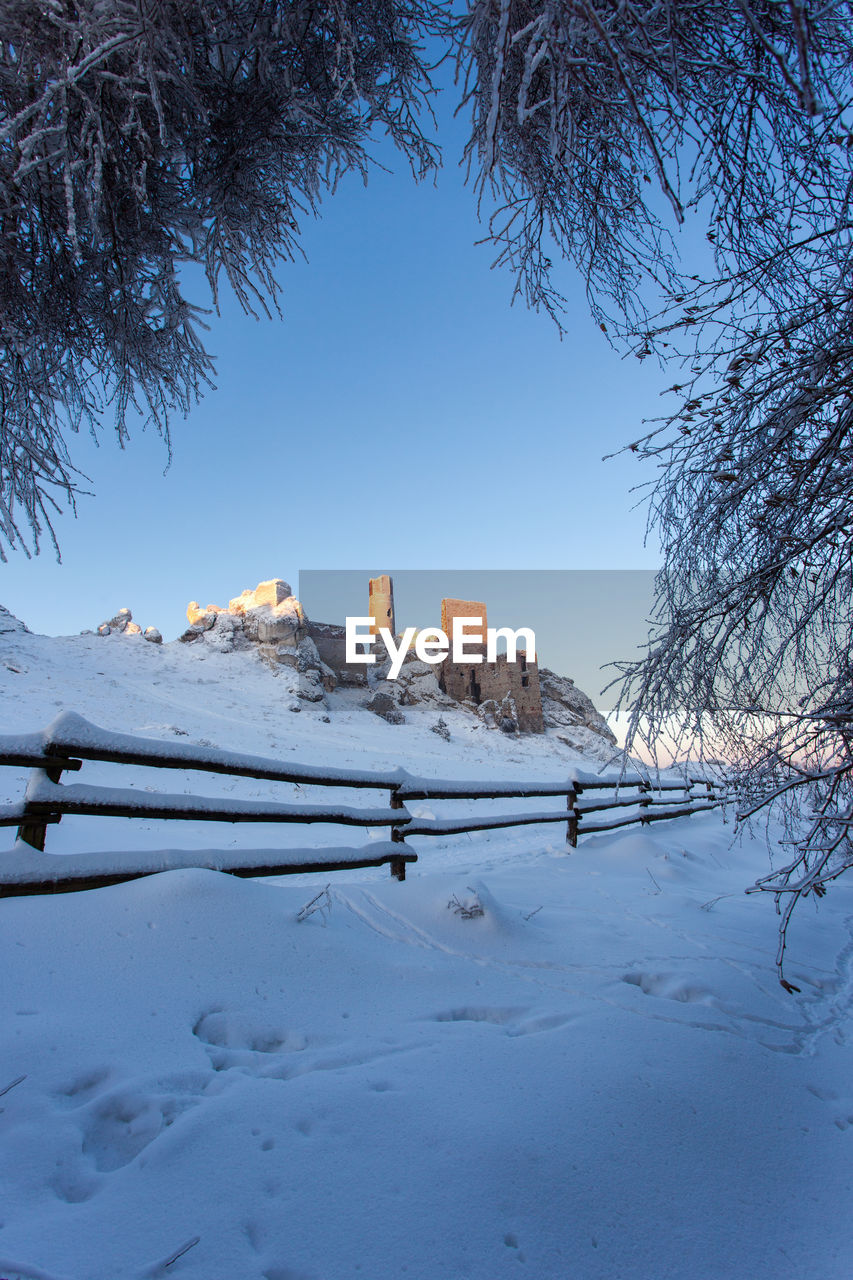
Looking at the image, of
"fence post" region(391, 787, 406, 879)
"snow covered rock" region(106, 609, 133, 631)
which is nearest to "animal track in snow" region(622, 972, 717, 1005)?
"fence post" region(391, 787, 406, 879)

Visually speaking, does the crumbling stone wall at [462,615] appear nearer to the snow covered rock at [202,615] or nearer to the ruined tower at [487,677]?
the ruined tower at [487,677]

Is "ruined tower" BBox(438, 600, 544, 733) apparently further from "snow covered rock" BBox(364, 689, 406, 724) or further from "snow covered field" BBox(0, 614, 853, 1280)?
"snow covered field" BBox(0, 614, 853, 1280)

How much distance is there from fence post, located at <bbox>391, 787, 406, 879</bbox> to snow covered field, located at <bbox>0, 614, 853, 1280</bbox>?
65cm

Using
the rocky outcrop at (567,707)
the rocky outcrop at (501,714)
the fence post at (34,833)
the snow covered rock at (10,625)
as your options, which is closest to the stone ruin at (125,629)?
the snow covered rock at (10,625)

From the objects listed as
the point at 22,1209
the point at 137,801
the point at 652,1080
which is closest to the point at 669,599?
the point at 652,1080

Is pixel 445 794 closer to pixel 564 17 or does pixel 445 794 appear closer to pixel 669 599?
pixel 669 599

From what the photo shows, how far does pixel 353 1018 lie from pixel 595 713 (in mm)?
32193

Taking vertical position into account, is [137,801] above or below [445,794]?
above

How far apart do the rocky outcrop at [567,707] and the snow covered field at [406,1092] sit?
27.6 m

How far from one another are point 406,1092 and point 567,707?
103ft

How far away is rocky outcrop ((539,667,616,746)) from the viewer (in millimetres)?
31094

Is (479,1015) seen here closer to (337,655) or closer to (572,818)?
(572,818)

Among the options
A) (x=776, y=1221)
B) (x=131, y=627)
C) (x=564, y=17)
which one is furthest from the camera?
(x=131, y=627)

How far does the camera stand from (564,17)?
1837 mm
